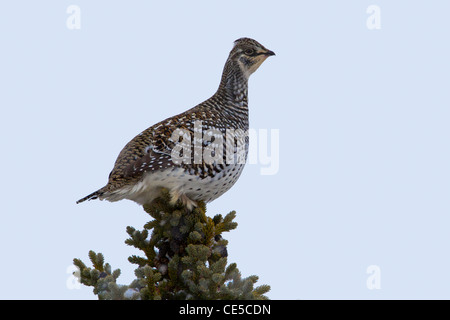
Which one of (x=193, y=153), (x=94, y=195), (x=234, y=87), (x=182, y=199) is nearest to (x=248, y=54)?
(x=234, y=87)

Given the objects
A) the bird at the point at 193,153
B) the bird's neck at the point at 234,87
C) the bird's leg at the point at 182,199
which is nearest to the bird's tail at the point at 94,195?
the bird at the point at 193,153

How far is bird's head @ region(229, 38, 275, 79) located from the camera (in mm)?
6492

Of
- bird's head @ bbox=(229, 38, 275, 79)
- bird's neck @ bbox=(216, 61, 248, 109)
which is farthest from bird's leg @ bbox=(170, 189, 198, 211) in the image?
bird's head @ bbox=(229, 38, 275, 79)

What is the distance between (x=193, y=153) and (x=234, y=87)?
1.08 metres

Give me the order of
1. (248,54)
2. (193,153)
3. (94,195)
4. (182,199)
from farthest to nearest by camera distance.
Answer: (248,54)
(193,153)
(182,199)
(94,195)

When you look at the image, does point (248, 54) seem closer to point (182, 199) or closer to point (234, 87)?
point (234, 87)

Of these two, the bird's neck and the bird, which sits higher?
the bird's neck

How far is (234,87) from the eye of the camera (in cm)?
655

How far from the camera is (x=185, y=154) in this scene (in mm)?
5773

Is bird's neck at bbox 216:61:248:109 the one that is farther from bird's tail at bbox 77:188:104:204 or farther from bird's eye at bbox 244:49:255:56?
bird's tail at bbox 77:188:104:204

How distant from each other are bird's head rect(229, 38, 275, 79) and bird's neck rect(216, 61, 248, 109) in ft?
0.20
